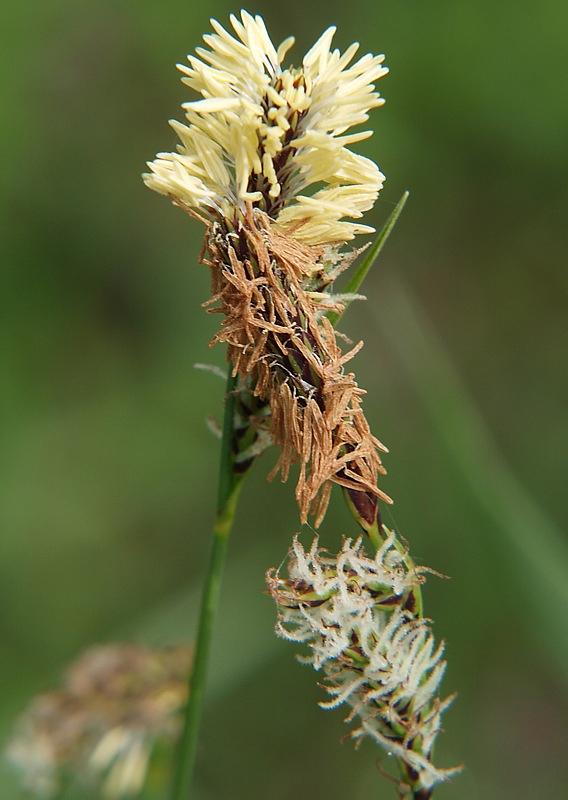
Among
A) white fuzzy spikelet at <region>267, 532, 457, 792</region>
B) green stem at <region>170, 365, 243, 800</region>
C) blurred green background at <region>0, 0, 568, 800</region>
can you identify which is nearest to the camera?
white fuzzy spikelet at <region>267, 532, 457, 792</region>

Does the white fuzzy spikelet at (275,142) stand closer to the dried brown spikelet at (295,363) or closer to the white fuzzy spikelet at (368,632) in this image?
the dried brown spikelet at (295,363)

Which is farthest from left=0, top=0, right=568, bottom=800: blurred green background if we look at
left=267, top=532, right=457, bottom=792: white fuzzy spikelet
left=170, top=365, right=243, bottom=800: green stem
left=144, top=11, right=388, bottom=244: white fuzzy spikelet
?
left=144, top=11, right=388, bottom=244: white fuzzy spikelet

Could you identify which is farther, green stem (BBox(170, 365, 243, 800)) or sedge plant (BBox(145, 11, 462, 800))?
green stem (BBox(170, 365, 243, 800))

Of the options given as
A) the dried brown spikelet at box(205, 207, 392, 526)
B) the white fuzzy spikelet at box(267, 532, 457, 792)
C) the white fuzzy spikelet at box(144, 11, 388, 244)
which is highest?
the white fuzzy spikelet at box(144, 11, 388, 244)

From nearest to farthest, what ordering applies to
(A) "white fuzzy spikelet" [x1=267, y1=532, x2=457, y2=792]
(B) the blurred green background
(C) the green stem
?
(A) "white fuzzy spikelet" [x1=267, y1=532, x2=457, y2=792] < (C) the green stem < (B) the blurred green background

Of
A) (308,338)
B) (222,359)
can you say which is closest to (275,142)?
(308,338)

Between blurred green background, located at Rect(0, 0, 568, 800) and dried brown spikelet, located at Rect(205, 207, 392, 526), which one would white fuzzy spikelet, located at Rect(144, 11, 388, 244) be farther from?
blurred green background, located at Rect(0, 0, 568, 800)

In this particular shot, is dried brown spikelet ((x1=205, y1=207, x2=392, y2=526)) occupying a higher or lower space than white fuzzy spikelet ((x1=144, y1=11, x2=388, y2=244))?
lower
